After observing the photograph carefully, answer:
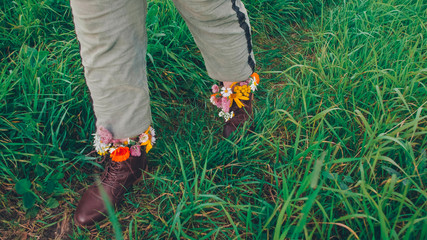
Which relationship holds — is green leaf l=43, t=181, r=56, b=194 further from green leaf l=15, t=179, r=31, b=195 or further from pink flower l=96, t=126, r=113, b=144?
pink flower l=96, t=126, r=113, b=144

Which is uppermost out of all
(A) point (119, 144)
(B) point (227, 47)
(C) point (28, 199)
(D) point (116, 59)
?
(D) point (116, 59)

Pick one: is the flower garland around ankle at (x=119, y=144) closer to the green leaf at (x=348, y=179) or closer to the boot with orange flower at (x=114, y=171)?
the boot with orange flower at (x=114, y=171)

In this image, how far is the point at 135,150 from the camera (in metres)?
1.26

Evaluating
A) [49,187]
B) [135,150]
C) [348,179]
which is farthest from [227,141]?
[49,187]

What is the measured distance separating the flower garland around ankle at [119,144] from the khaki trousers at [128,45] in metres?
0.03

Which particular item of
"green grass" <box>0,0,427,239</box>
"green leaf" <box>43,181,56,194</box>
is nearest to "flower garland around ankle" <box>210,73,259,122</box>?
"green grass" <box>0,0,427,239</box>

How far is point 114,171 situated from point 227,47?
651 mm

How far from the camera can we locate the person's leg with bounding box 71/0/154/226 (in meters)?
0.94

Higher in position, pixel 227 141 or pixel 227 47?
pixel 227 47

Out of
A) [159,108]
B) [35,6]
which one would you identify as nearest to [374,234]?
[159,108]

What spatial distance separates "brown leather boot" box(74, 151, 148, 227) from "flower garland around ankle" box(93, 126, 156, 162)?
4 cm

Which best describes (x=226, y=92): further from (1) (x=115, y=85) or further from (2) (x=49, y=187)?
(2) (x=49, y=187)

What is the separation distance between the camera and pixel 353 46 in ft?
5.94

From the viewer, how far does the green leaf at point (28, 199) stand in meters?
1.19
